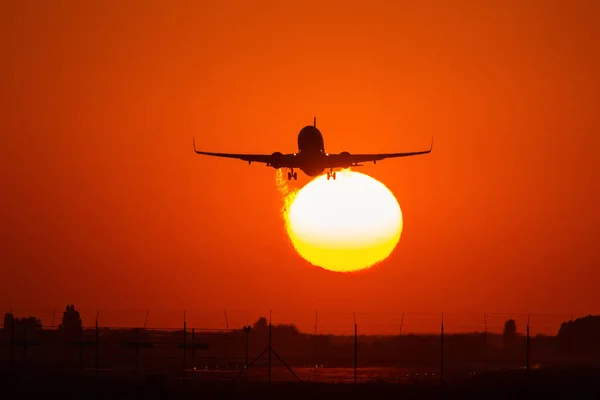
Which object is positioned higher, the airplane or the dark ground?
the airplane

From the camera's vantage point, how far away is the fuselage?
357ft

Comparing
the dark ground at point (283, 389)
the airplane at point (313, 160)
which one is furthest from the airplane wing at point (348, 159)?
the dark ground at point (283, 389)

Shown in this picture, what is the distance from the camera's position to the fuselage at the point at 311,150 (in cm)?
10869

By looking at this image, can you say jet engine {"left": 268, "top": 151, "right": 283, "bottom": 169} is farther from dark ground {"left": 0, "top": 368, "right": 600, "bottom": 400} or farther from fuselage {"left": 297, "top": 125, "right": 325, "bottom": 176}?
dark ground {"left": 0, "top": 368, "right": 600, "bottom": 400}

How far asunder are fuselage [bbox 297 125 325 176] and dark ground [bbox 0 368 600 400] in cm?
3477

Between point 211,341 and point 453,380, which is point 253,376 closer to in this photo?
point 453,380

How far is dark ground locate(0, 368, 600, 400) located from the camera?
228ft

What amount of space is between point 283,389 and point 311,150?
1689 inches

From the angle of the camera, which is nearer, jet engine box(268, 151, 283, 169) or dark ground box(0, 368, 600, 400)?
dark ground box(0, 368, 600, 400)

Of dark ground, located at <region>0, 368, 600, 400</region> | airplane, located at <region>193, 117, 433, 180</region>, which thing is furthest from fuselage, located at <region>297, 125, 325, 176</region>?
dark ground, located at <region>0, 368, 600, 400</region>

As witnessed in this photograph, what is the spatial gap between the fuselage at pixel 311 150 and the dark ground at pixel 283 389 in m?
34.8

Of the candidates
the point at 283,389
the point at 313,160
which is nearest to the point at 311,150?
the point at 313,160

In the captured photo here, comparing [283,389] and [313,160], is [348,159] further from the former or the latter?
[283,389]

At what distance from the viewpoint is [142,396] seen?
6831 cm
